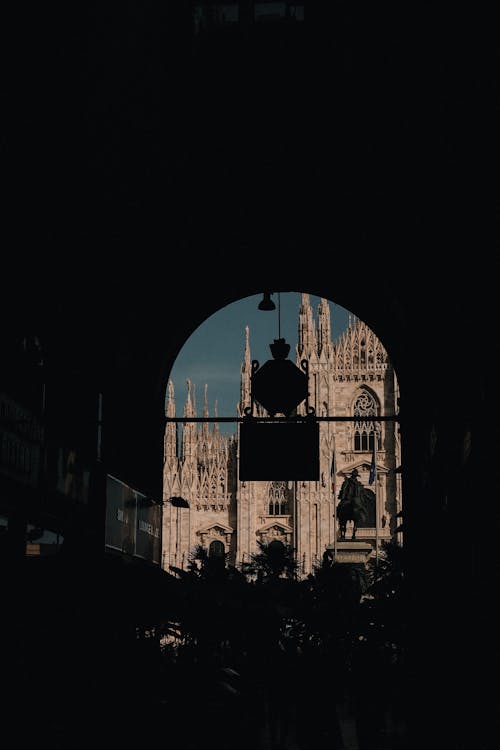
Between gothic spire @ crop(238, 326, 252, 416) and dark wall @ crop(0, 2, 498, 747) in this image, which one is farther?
gothic spire @ crop(238, 326, 252, 416)

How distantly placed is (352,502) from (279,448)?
203 ft

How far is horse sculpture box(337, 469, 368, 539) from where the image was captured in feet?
242

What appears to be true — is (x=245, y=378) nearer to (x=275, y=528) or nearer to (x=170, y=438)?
(x=170, y=438)

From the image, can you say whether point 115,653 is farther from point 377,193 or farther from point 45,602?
point 377,193

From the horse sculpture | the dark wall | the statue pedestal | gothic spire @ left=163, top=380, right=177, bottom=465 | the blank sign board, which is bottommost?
the blank sign board

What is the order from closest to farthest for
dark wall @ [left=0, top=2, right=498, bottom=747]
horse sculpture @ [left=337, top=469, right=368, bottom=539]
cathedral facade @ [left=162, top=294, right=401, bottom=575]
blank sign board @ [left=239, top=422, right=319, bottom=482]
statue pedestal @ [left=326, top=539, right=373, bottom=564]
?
dark wall @ [left=0, top=2, right=498, bottom=747] → blank sign board @ [left=239, top=422, right=319, bottom=482] → horse sculpture @ [left=337, top=469, right=368, bottom=539] → statue pedestal @ [left=326, top=539, right=373, bottom=564] → cathedral facade @ [left=162, top=294, right=401, bottom=575]

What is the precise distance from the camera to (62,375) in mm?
12664

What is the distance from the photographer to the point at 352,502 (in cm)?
7381

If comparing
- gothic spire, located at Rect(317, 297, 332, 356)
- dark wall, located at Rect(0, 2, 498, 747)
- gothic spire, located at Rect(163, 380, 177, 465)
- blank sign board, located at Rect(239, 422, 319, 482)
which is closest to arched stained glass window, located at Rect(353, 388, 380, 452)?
gothic spire, located at Rect(317, 297, 332, 356)

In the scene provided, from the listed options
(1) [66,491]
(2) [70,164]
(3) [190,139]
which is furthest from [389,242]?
(1) [66,491]

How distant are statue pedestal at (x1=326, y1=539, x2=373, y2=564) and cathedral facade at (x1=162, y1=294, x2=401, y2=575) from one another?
908 mm

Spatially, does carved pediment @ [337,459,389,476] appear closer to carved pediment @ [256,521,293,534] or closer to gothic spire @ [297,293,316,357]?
carved pediment @ [256,521,293,534]

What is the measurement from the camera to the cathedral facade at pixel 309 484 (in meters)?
77.8

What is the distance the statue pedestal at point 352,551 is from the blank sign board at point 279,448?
209 ft
